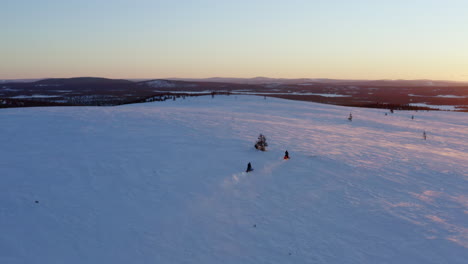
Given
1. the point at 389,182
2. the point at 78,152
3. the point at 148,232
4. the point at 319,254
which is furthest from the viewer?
the point at 78,152

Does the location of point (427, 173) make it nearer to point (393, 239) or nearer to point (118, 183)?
point (393, 239)

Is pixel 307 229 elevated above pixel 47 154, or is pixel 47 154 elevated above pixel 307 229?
pixel 47 154

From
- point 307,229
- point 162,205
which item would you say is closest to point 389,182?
point 307,229

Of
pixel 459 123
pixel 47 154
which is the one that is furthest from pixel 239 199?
pixel 459 123

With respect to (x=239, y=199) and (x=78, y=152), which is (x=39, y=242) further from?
(x=78, y=152)

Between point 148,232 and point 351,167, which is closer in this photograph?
point 148,232

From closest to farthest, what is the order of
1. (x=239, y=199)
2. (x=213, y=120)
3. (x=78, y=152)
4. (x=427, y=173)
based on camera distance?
(x=239, y=199) < (x=427, y=173) < (x=78, y=152) < (x=213, y=120)
